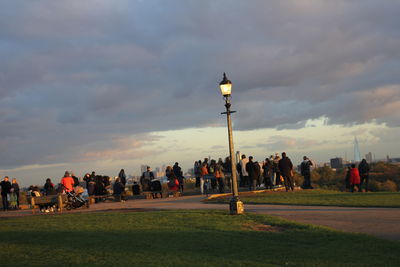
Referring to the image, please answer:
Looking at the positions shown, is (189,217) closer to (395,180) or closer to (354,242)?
(354,242)

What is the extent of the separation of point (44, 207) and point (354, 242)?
15055 mm

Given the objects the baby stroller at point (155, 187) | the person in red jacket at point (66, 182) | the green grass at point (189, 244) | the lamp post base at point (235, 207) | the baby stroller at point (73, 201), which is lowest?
the green grass at point (189, 244)

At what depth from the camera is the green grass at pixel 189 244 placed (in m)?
9.32

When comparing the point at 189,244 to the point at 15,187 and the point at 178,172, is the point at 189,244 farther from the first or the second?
the point at 178,172

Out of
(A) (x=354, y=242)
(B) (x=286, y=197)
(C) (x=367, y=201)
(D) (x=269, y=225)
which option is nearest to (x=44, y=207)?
(B) (x=286, y=197)

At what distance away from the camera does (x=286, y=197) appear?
22.7 metres

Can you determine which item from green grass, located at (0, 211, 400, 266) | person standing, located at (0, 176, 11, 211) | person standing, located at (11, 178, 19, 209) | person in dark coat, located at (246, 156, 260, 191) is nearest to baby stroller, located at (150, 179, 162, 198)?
person in dark coat, located at (246, 156, 260, 191)

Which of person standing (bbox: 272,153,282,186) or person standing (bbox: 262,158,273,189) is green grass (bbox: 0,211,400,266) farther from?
person standing (bbox: 272,153,282,186)

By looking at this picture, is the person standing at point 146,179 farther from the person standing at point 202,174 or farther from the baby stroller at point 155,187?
the person standing at point 202,174

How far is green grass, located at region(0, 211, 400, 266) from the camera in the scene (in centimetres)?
932

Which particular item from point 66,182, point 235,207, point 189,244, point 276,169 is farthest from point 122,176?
point 189,244

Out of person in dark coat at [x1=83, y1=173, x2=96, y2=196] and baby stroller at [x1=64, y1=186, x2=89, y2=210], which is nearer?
baby stroller at [x1=64, y1=186, x2=89, y2=210]

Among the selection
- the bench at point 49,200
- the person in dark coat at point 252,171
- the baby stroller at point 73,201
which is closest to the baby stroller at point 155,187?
the person in dark coat at point 252,171

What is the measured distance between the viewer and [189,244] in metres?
11.0
